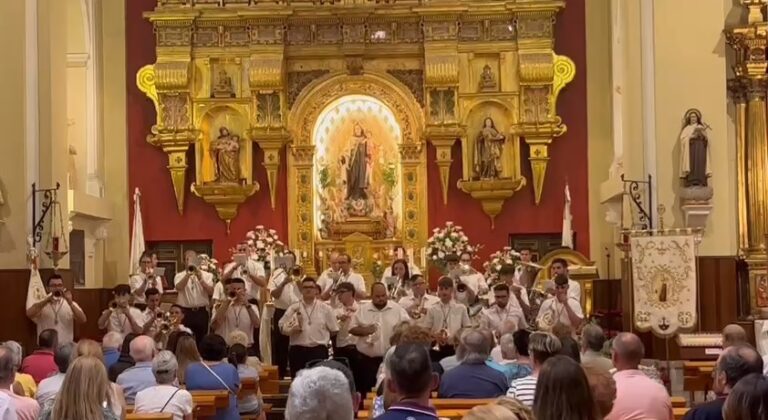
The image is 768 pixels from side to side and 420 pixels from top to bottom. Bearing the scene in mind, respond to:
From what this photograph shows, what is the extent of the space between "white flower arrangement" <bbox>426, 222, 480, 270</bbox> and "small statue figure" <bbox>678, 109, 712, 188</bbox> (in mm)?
4120

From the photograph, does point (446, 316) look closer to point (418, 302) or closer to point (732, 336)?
point (418, 302)

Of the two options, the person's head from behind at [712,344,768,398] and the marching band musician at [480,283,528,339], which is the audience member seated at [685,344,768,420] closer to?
the person's head from behind at [712,344,768,398]

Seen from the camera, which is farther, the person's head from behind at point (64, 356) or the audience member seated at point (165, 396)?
the person's head from behind at point (64, 356)

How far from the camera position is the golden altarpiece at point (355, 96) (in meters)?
19.6

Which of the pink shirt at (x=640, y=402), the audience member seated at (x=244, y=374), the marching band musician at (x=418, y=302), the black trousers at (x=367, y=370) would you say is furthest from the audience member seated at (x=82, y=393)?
the marching band musician at (x=418, y=302)

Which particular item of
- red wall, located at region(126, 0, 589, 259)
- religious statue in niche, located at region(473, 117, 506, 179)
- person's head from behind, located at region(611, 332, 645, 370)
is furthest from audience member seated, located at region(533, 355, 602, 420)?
red wall, located at region(126, 0, 589, 259)

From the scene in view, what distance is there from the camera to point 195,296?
15.8 metres

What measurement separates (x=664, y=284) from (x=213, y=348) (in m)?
6.91

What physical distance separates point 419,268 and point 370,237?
985 mm

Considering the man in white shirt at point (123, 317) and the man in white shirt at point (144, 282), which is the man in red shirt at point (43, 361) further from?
the man in white shirt at point (144, 282)

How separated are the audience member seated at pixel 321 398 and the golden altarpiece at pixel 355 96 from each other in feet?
48.8

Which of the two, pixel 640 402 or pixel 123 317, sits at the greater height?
pixel 123 317

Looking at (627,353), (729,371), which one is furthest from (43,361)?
(729,371)

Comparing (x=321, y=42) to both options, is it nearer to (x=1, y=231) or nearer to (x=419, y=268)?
(x=419, y=268)
